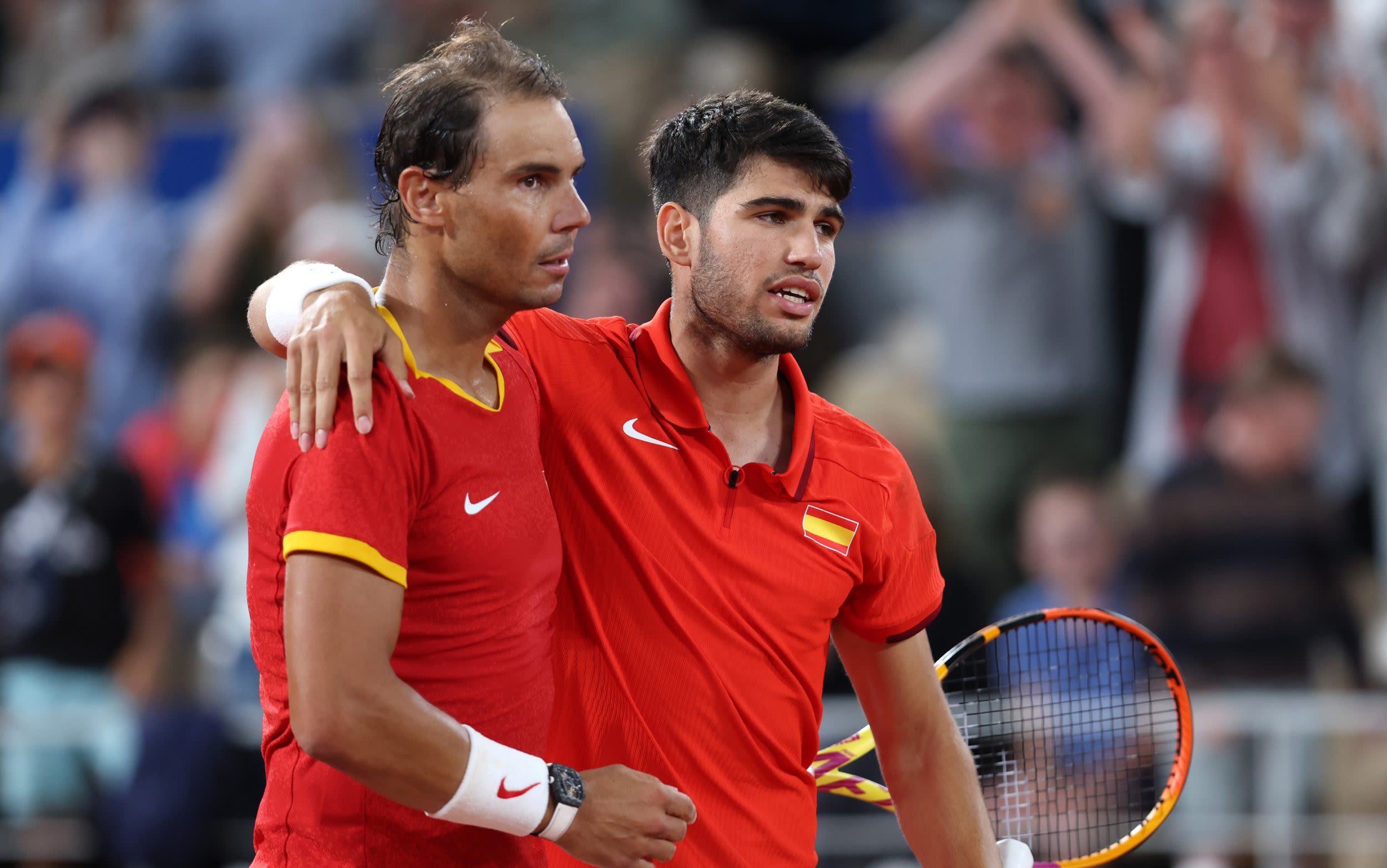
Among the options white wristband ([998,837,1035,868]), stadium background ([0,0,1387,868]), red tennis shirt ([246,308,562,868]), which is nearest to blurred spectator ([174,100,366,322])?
stadium background ([0,0,1387,868])

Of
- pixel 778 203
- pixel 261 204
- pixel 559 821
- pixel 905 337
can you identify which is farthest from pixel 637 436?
pixel 261 204

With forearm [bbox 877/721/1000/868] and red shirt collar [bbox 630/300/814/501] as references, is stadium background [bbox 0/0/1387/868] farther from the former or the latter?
red shirt collar [bbox 630/300/814/501]

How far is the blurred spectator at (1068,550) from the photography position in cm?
681

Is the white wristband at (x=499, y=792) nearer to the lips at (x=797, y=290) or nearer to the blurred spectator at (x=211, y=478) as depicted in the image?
the lips at (x=797, y=290)

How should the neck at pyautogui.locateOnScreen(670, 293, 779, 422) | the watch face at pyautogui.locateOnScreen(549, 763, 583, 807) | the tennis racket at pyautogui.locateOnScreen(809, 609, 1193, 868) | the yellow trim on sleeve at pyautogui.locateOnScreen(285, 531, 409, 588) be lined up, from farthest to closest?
the tennis racket at pyautogui.locateOnScreen(809, 609, 1193, 868), the neck at pyautogui.locateOnScreen(670, 293, 779, 422), the watch face at pyautogui.locateOnScreen(549, 763, 583, 807), the yellow trim on sleeve at pyautogui.locateOnScreen(285, 531, 409, 588)

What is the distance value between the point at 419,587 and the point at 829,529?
36.0 inches

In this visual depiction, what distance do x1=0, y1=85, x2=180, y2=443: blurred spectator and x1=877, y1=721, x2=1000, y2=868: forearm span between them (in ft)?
22.9

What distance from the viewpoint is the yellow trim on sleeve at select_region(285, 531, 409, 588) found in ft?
6.94

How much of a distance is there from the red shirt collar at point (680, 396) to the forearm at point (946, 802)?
1.97ft

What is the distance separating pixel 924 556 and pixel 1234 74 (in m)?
5.39

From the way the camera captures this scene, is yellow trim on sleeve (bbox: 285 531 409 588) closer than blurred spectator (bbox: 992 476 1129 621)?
Yes

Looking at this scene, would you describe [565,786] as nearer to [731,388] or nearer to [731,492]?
[731,492]

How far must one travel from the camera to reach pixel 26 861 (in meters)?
6.79

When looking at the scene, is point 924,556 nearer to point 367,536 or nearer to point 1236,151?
point 367,536
